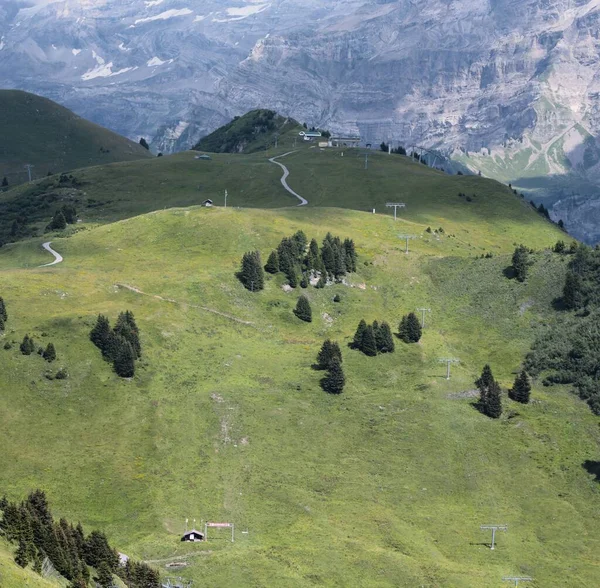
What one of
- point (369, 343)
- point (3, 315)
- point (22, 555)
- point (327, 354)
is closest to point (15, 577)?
point (22, 555)

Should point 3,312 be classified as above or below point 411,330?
below

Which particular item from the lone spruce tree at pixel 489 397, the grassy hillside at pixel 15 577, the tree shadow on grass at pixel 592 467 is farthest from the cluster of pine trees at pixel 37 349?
the tree shadow on grass at pixel 592 467

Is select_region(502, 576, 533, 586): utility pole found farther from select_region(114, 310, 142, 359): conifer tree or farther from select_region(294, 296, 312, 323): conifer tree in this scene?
select_region(294, 296, 312, 323): conifer tree

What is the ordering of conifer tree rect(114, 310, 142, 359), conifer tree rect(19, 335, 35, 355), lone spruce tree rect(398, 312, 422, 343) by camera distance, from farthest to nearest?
lone spruce tree rect(398, 312, 422, 343) → conifer tree rect(114, 310, 142, 359) → conifer tree rect(19, 335, 35, 355)

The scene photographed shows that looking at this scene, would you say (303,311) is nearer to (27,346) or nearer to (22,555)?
(27,346)

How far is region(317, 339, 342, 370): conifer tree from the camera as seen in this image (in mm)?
175375

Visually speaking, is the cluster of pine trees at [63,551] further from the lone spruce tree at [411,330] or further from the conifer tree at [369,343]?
the lone spruce tree at [411,330]

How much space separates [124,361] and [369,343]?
143ft

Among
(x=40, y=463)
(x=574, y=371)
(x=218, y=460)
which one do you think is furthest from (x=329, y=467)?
(x=574, y=371)

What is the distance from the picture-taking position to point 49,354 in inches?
6093

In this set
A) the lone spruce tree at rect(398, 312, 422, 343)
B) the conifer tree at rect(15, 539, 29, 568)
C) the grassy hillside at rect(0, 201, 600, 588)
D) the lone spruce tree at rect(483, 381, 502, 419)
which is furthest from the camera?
the lone spruce tree at rect(398, 312, 422, 343)

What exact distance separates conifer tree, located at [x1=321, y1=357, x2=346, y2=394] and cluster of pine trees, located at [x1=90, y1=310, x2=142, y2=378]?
27.0m

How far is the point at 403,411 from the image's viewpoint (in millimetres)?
165375

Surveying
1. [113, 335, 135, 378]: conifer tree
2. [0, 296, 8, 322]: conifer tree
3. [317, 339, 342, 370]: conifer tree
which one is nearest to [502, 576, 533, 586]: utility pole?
[317, 339, 342, 370]: conifer tree
